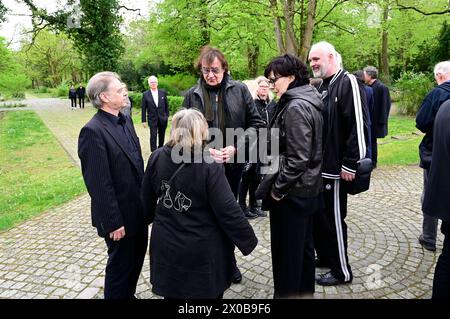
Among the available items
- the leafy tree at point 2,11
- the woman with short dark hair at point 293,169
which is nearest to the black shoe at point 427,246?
the woman with short dark hair at point 293,169

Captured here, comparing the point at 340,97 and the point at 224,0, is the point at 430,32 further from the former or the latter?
the point at 340,97

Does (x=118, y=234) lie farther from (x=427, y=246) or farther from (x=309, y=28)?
(x=309, y=28)

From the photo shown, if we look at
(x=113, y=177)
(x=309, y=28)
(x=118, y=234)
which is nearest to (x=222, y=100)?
(x=113, y=177)

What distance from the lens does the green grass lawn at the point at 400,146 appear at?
348 inches

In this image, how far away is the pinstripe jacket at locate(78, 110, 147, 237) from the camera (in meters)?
2.66

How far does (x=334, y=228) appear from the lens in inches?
138

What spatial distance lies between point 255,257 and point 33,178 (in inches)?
271

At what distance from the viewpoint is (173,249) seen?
250 centimetres

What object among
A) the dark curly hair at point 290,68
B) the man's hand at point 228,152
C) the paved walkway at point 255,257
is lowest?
the paved walkway at point 255,257

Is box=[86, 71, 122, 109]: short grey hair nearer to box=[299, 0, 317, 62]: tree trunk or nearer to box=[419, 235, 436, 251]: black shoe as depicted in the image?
box=[419, 235, 436, 251]: black shoe

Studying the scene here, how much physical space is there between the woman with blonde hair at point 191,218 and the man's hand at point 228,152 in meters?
0.93

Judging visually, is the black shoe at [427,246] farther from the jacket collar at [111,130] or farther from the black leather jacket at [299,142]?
the jacket collar at [111,130]

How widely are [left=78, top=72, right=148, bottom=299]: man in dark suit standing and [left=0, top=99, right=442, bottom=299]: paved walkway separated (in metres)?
0.72

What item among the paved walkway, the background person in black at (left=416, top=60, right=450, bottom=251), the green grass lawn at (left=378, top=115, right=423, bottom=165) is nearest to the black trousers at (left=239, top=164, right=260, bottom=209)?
the paved walkway
